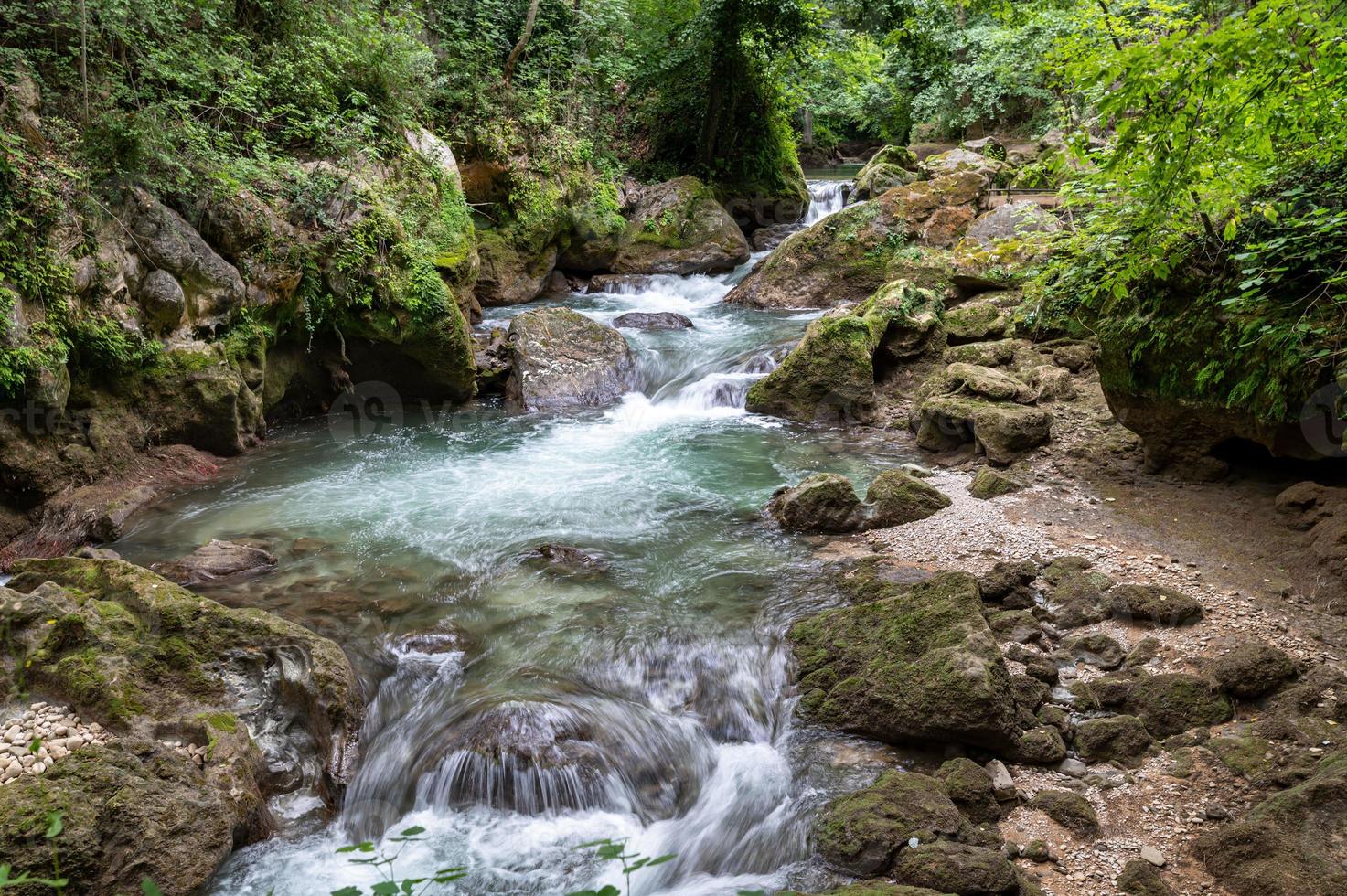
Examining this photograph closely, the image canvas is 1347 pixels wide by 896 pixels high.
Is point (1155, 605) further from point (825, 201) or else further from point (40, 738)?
point (825, 201)

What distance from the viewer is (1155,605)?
16.0ft

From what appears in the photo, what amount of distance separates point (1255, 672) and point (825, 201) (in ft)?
57.4

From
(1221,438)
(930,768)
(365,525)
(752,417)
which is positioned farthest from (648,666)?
(752,417)

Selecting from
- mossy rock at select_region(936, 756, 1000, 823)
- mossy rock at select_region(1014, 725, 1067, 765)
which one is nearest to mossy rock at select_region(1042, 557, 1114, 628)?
mossy rock at select_region(1014, 725, 1067, 765)

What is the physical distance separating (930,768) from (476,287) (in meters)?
11.8

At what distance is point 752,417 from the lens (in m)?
10.5

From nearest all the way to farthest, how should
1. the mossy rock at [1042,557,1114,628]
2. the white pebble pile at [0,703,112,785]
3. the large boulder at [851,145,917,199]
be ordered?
1. the white pebble pile at [0,703,112,785]
2. the mossy rock at [1042,557,1114,628]
3. the large boulder at [851,145,917,199]

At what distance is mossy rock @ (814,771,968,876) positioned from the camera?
137 inches

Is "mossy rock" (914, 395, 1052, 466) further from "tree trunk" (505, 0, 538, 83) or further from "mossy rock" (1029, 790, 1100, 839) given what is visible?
"tree trunk" (505, 0, 538, 83)

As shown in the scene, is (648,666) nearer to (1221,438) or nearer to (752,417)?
(1221,438)

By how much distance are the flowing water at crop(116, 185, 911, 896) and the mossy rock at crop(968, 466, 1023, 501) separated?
125cm

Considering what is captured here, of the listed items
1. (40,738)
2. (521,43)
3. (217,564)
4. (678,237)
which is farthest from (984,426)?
(521,43)

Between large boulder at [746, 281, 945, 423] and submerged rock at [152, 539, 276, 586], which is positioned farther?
large boulder at [746, 281, 945, 423]

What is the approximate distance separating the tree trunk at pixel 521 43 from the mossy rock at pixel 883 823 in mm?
14462
